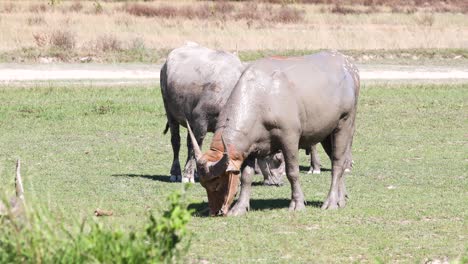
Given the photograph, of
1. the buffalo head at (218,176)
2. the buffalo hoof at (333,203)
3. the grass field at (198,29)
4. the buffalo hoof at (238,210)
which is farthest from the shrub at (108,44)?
the buffalo head at (218,176)

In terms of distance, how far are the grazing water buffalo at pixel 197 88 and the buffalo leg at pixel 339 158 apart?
2.17 m

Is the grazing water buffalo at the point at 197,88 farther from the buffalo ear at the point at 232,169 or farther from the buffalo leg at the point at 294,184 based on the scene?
the buffalo ear at the point at 232,169

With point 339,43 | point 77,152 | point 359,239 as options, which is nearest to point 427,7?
point 339,43

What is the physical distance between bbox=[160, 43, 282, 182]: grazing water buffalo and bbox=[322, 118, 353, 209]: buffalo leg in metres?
2.17

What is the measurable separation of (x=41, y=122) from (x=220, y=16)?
102ft

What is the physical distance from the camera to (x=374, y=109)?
26875 mm

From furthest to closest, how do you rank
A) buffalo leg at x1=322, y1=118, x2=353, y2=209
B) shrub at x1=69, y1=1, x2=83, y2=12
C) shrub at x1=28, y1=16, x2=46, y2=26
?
shrub at x1=69, y1=1, x2=83, y2=12
shrub at x1=28, y1=16, x2=46, y2=26
buffalo leg at x1=322, y1=118, x2=353, y2=209

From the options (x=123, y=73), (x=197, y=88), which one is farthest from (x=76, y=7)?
(x=197, y=88)

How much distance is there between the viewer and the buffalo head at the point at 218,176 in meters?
13.8

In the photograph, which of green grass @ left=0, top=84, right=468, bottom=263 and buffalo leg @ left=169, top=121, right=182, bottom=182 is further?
buffalo leg @ left=169, top=121, right=182, bottom=182

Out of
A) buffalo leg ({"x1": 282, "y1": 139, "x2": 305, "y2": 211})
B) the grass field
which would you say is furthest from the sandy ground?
buffalo leg ({"x1": 282, "y1": 139, "x2": 305, "y2": 211})

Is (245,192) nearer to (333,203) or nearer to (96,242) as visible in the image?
(333,203)

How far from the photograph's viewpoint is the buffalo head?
1381cm

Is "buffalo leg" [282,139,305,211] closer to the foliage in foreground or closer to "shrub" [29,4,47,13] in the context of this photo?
the foliage in foreground
